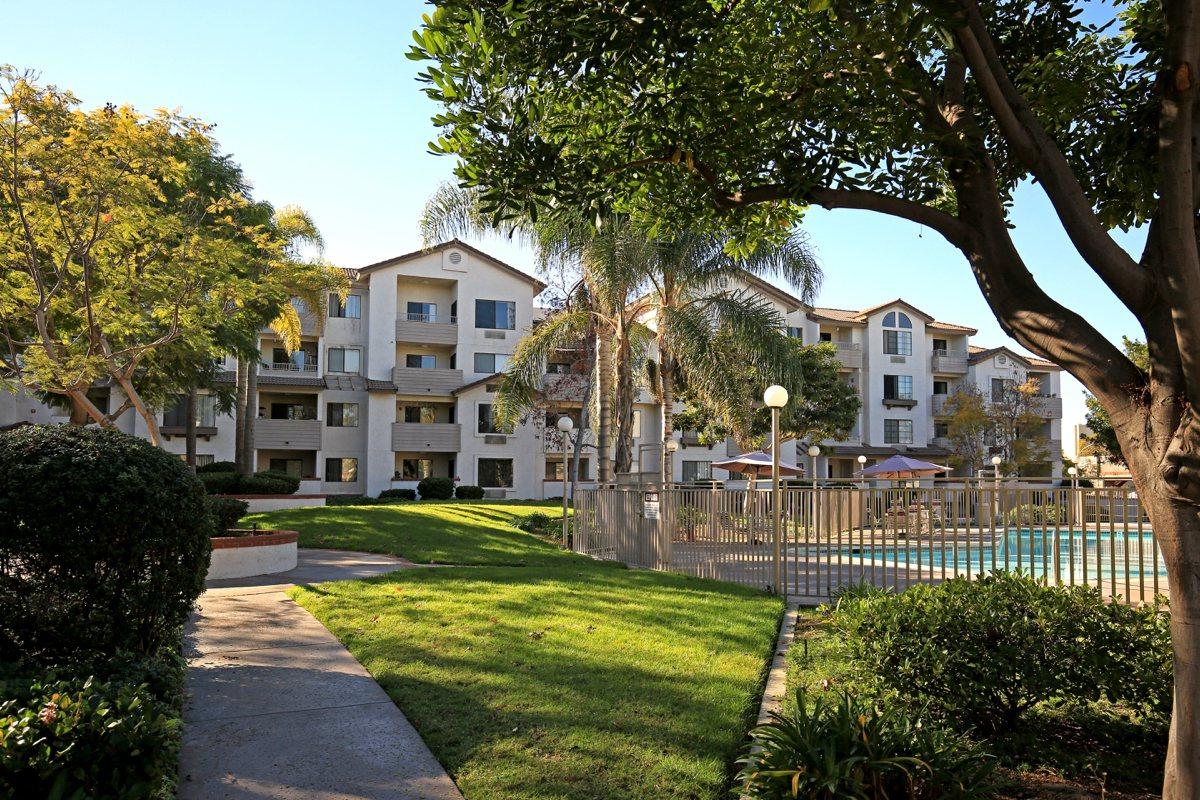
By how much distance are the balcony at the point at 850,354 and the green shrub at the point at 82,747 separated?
166 ft

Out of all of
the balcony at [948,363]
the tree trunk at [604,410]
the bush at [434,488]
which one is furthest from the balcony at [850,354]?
the tree trunk at [604,410]

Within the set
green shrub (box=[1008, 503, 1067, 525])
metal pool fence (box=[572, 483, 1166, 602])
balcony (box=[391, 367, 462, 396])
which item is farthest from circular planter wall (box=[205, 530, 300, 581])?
balcony (box=[391, 367, 462, 396])

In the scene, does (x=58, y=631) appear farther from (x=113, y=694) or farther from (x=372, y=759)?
(x=372, y=759)

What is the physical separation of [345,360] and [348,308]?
8.57ft

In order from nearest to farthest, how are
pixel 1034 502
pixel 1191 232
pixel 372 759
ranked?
pixel 1191 232 → pixel 372 759 → pixel 1034 502

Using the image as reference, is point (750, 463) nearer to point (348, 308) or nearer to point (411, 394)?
point (411, 394)

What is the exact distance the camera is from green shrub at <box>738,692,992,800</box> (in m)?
3.80

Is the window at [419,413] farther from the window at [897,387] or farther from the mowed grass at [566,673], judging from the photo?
the mowed grass at [566,673]

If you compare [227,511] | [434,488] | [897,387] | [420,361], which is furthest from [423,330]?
[897,387]

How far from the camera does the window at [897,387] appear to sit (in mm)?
52781

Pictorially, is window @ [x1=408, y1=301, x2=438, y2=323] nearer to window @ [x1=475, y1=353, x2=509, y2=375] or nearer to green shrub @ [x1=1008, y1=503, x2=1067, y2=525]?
window @ [x1=475, y1=353, x2=509, y2=375]

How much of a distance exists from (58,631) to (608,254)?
1625 centimetres

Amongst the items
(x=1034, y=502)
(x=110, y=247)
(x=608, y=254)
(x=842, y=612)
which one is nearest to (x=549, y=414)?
(x=608, y=254)

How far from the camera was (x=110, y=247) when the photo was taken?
1306 centimetres
